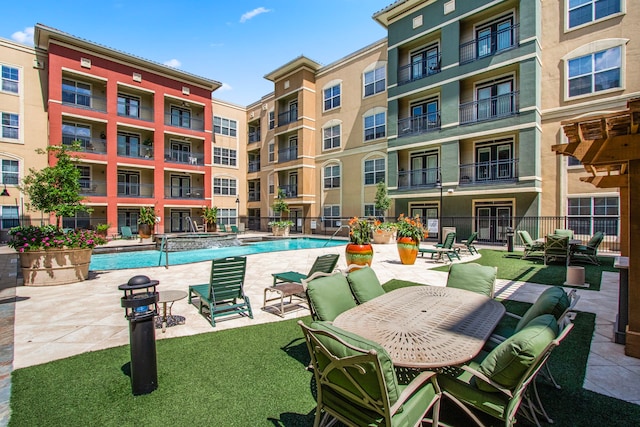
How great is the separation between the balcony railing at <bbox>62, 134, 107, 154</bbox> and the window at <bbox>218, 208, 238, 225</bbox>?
11.0 m

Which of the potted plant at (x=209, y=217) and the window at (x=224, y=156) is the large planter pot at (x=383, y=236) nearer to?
the potted plant at (x=209, y=217)

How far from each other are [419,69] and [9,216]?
29492 mm

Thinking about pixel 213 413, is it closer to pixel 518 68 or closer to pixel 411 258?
pixel 411 258

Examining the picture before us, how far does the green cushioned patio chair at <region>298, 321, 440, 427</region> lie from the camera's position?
1.85 m

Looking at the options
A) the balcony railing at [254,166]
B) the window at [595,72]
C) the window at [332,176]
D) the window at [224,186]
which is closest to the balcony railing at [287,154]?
the window at [332,176]

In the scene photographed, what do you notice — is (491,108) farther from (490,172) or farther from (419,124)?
(419,124)

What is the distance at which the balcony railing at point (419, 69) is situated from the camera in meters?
20.9

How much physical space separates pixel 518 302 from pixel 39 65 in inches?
1213

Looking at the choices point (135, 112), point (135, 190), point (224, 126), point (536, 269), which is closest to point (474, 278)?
point (536, 269)

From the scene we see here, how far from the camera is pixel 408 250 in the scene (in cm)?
1068

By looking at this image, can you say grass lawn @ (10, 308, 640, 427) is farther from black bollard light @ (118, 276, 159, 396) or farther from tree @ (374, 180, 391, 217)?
tree @ (374, 180, 391, 217)

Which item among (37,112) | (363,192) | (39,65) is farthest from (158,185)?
(363,192)

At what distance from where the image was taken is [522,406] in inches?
106

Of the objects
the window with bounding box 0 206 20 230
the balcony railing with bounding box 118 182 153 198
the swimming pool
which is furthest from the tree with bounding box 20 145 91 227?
the balcony railing with bounding box 118 182 153 198
